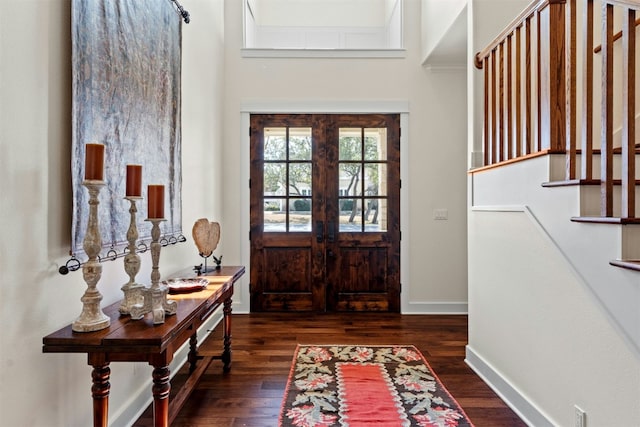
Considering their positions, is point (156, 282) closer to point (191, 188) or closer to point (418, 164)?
point (191, 188)

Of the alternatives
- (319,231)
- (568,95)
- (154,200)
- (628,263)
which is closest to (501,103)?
(568,95)

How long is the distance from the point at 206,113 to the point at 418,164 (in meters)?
2.31

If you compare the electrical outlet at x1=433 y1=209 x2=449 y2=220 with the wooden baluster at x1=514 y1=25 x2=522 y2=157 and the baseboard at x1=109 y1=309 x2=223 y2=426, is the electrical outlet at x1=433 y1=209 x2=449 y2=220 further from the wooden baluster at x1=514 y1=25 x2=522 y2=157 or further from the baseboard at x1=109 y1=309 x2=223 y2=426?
the baseboard at x1=109 y1=309 x2=223 y2=426

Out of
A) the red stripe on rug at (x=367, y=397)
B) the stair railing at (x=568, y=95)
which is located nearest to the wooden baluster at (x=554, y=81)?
the stair railing at (x=568, y=95)

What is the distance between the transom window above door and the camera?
5.04m

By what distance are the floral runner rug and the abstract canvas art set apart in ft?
4.44

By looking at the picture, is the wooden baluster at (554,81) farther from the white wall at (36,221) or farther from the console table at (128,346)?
the white wall at (36,221)

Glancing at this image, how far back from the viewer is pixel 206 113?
3547 mm

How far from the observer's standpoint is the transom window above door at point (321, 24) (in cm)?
504

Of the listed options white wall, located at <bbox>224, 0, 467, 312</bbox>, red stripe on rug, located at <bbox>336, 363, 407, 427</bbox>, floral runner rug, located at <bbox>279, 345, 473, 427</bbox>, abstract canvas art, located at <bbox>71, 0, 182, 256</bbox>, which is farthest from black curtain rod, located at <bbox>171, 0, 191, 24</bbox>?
red stripe on rug, located at <bbox>336, 363, 407, 427</bbox>

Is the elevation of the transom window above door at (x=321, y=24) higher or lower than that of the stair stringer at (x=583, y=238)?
higher

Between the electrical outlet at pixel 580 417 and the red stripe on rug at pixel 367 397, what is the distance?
0.82 m

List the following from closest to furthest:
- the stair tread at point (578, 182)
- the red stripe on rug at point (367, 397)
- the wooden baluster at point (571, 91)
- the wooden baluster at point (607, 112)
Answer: the wooden baluster at point (607, 112)
the stair tread at point (578, 182)
the wooden baluster at point (571, 91)
the red stripe on rug at point (367, 397)

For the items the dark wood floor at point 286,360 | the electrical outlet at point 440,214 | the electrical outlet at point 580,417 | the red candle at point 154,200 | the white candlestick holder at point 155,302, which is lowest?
the dark wood floor at point 286,360
